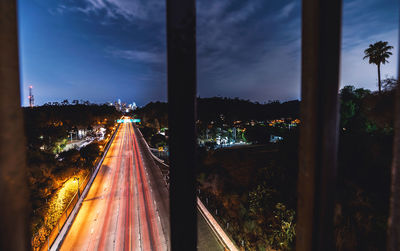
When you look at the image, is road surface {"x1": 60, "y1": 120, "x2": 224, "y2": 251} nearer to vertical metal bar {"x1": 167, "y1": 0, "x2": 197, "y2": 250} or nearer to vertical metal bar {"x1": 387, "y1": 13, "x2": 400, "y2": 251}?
vertical metal bar {"x1": 387, "y1": 13, "x2": 400, "y2": 251}

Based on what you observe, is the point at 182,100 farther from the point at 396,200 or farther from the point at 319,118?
the point at 396,200

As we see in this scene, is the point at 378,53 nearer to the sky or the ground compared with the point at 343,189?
nearer to the sky

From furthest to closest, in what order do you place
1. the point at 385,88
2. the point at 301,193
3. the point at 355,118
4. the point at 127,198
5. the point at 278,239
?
the point at 127,198
the point at 355,118
the point at 278,239
the point at 385,88
the point at 301,193

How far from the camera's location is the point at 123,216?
13.0m

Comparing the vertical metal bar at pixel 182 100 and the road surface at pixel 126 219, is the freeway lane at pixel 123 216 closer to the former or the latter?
the road surface at pixel 126 219

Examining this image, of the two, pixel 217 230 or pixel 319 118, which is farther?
pixel 217 230

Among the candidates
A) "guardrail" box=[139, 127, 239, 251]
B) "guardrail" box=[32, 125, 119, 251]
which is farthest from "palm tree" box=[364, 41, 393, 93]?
"guardrail" box=[32, 125, 119, 251]

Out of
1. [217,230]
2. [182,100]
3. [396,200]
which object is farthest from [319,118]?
[217,230]

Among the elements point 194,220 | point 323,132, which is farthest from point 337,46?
point 194,220

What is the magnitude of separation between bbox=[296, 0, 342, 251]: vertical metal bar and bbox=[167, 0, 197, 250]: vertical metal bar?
0.79 metres

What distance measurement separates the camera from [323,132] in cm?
118

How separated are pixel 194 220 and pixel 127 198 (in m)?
17.3

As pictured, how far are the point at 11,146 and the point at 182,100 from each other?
3.08 ft

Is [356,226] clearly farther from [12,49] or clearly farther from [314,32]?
[12,49]
